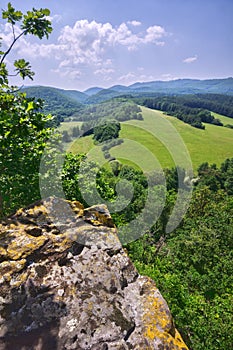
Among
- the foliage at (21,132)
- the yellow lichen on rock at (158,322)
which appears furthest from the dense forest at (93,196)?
the yellow lichen on rock at (158,322)

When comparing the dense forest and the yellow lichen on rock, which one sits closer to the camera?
the yellow lichen on rock

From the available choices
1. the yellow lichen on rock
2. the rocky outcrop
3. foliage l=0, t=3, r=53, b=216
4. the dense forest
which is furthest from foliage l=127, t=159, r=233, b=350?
foliage l=0, t=3, r=53, b=216

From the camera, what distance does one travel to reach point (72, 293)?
614 centimetres

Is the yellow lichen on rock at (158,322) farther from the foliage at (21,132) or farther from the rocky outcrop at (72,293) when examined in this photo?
the foliage at (21,132)

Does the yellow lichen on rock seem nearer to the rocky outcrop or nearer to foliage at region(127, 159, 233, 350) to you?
the rocky outcrop

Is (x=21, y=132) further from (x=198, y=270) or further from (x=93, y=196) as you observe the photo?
(x=198, y=270)

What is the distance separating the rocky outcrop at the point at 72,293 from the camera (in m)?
5.41

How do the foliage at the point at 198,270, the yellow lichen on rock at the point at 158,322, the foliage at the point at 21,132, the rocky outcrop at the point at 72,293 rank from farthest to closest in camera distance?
the foliage at the point at 198,270, the foliage at the point at 21,132, the yellow lichen on rock at the point at 158,322, the rocky outcrop at the point at 72,293

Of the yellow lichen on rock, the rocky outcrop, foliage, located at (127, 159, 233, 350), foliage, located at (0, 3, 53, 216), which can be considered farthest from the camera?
foliage, located at (127, 159, 233, 350)

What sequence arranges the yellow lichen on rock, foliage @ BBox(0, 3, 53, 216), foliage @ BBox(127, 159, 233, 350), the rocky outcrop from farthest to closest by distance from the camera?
1. foliage @ BBox(127, 159, 233, 350)
2. foliage @ BBox(0, 3, 53, 216)
3. the yellow lichen on rock
4. the rocky outcrop

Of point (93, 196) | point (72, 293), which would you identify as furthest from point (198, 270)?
point (72, 293)

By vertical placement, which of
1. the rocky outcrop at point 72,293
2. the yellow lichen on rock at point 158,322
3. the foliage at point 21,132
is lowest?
the yellow lichen on rock at point 158,322

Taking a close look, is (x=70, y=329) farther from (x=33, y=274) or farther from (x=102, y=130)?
(x=102, y=130)

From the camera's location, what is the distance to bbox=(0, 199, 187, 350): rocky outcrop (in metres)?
5.41
